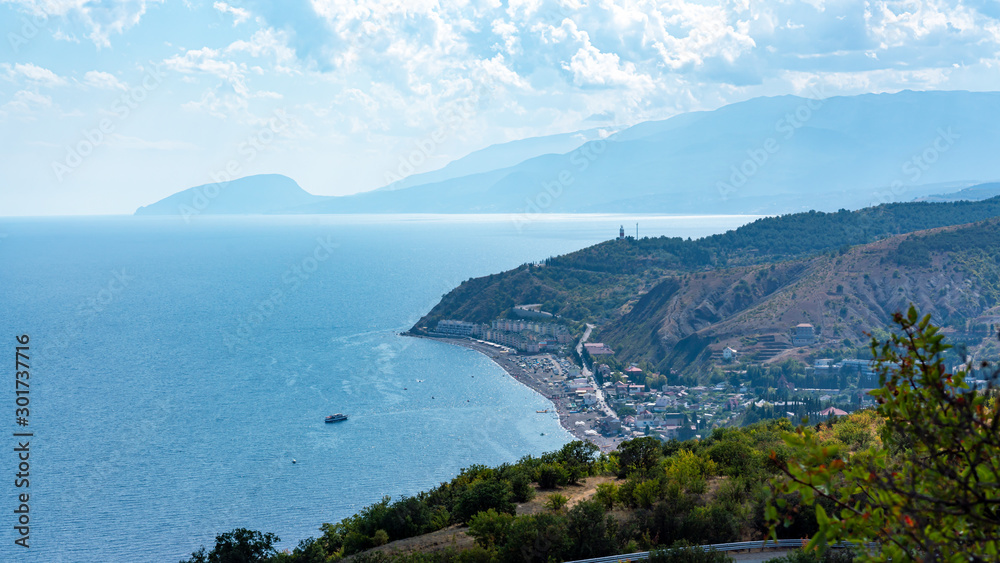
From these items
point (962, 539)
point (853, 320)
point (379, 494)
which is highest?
point (962, 539)

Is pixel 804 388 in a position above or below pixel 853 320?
below

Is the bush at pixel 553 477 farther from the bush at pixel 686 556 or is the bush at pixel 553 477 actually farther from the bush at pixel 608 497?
the bush at pixel 686 556

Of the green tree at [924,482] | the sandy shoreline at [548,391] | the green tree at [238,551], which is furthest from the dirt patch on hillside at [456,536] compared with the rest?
the sandy shoreline at [548,391]

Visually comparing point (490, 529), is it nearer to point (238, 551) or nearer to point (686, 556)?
point (686, 556)

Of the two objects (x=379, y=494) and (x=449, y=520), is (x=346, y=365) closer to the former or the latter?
(x=379, y=494)

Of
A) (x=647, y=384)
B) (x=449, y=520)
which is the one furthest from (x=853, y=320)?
(x=449, y=520)

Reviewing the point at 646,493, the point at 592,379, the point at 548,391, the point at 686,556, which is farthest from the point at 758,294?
the point at 686,556

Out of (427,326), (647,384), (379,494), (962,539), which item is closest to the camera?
(962,539)

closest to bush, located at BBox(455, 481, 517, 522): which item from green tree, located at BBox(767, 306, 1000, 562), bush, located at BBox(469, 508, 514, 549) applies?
bush, located at BBox(469, 508, 514, 549)
